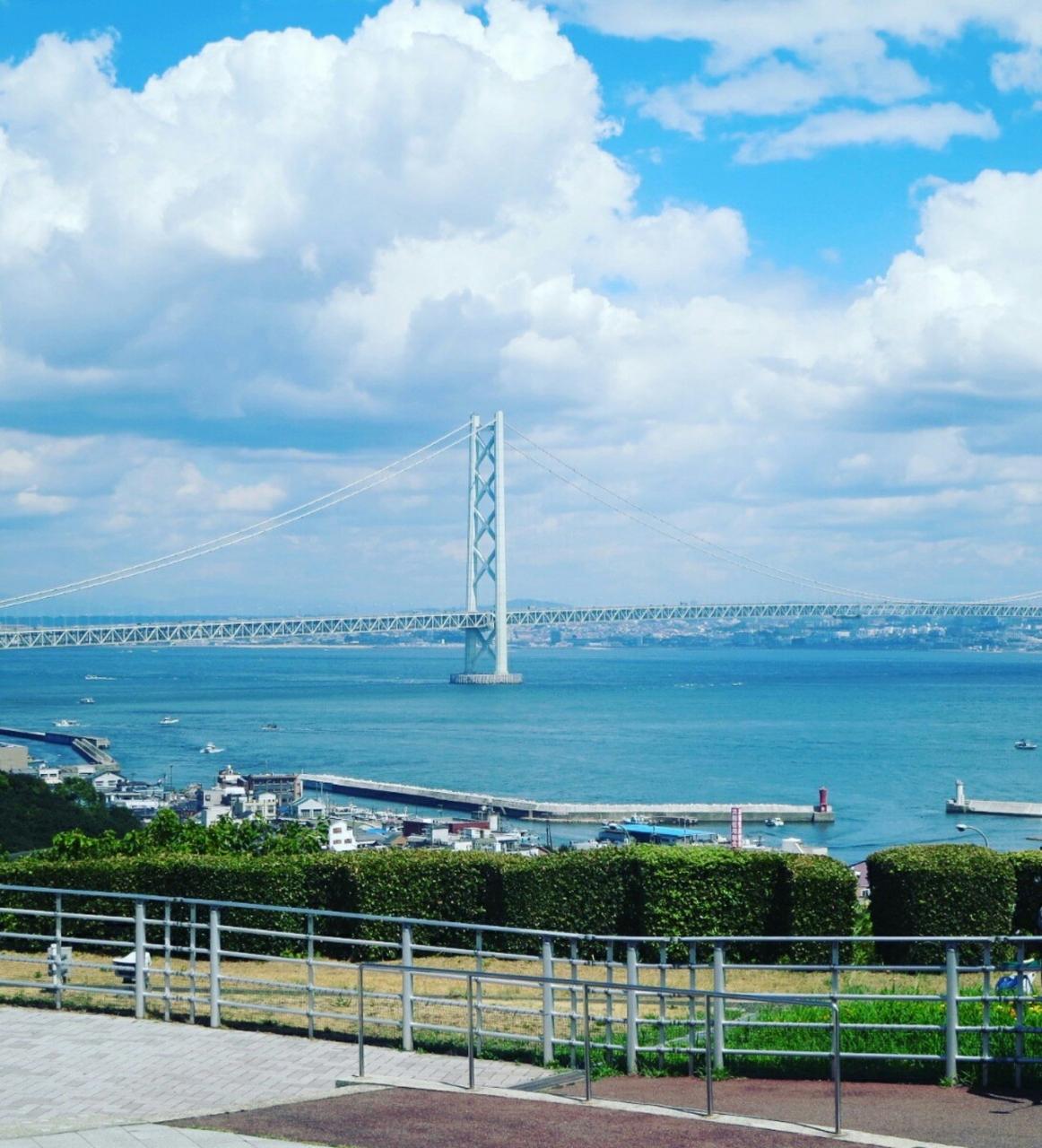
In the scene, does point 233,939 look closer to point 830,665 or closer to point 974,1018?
point 974,1018

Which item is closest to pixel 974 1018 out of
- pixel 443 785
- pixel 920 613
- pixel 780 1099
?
pixel 780 1099

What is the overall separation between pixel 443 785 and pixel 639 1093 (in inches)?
1678

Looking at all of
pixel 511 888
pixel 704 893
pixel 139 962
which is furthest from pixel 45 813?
pixel 139 962

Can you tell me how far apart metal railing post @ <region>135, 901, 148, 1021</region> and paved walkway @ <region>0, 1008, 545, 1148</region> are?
0.43ft

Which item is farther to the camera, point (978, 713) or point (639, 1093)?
point (978, 713)

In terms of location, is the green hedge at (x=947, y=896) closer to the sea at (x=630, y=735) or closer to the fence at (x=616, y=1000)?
the fence at (x=616, y=1000)

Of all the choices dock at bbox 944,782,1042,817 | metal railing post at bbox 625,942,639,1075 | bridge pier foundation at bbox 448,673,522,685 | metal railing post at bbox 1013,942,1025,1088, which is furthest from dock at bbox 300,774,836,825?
bridge pier foundation at bbox 448,673,522,685

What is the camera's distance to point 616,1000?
293 inches

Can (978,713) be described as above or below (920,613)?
below

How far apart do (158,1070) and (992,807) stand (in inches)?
1478

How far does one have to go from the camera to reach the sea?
4500 centimetres

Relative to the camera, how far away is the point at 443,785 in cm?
4772

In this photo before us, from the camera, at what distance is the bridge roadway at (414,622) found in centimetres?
6138

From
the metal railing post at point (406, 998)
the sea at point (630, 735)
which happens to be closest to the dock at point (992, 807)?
the sea at point (630, 735)
